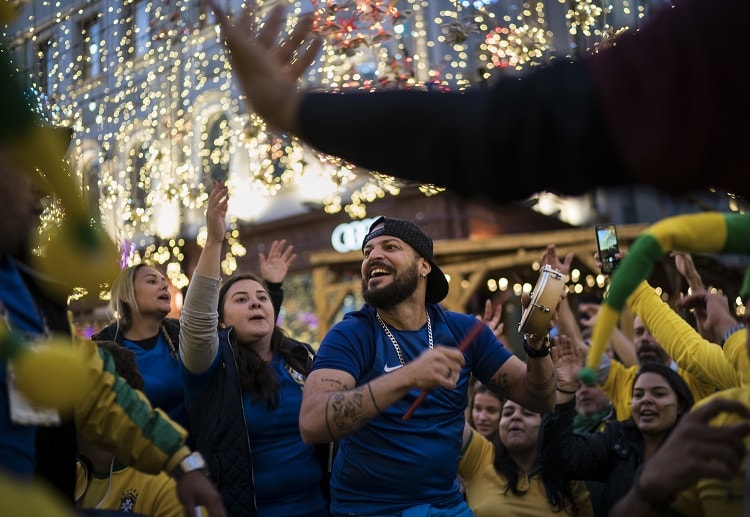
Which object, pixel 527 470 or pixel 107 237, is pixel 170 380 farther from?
pixel 107 237

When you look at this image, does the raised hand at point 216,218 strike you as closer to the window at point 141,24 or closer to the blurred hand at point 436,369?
the blurred hand at point 436,369

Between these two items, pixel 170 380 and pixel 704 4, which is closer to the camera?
pixel 704 4

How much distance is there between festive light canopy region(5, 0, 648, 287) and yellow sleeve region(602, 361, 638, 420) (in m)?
1.89

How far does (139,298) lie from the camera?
14.5ft

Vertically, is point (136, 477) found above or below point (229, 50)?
below

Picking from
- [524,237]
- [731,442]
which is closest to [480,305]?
[524,237]

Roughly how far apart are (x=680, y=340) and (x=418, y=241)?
3.87 feet

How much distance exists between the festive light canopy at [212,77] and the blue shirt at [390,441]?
160 centimetres

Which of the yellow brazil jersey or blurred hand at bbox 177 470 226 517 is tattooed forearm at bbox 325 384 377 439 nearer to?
blurred hand at bbox 177 470 226 517

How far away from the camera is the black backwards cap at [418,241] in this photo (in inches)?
147

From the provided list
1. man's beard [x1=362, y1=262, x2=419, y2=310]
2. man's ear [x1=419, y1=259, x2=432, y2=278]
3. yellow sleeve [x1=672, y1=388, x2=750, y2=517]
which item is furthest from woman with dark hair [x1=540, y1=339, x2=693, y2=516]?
yellow sleeve [x1=672, y1=388, x2=750, y2=517]

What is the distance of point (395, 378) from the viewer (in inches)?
110

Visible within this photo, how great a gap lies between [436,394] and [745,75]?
7.68ft

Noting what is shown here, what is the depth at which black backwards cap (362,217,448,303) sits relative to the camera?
12.2 feet
